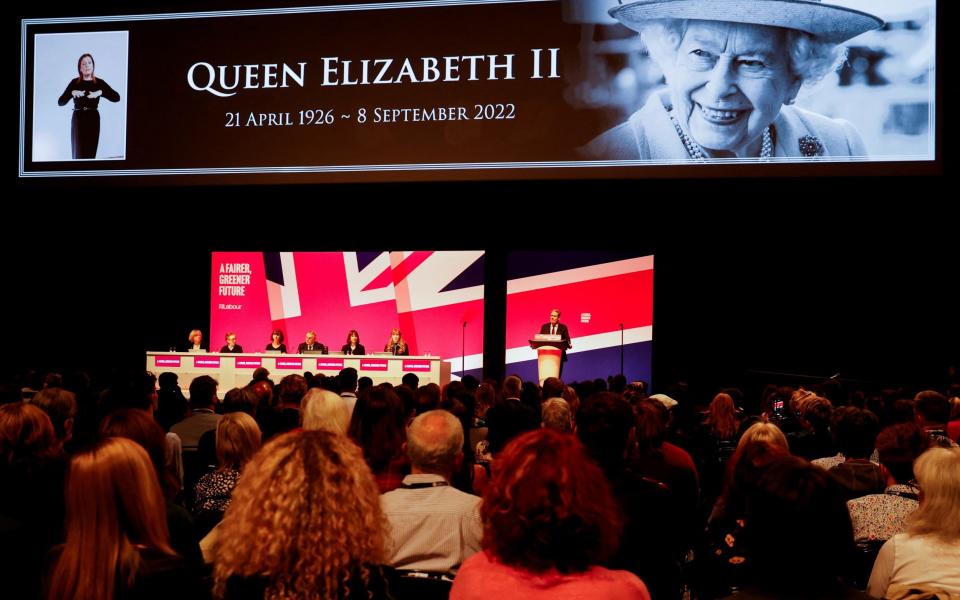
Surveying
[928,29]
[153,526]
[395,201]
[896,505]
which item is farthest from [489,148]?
[153,526]

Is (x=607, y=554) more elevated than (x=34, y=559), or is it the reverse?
(x=607, y=554)

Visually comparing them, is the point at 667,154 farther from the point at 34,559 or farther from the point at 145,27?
the point at 34,559

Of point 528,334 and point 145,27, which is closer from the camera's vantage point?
point 145,27

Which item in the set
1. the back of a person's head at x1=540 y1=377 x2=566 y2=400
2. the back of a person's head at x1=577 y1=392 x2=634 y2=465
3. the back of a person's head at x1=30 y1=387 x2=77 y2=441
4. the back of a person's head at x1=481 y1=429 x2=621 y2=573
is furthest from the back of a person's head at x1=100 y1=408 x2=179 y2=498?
the back of a person's head at x1=540 y1=377 x2=566 y2=400

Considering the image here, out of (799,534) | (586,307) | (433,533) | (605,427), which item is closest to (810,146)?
(586,307)

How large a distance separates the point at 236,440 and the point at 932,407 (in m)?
3.99

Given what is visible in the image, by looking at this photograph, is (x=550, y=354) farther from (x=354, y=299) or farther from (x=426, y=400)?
(x=426, y=400)

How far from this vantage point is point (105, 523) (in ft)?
6.36

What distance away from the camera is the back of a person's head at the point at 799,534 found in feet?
5.66

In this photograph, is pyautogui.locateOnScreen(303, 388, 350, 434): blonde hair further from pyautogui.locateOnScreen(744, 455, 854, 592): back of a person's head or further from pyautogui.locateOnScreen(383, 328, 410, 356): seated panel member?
pyautogui.locateOnScreen(383, 328, 410, 356): seated panel member

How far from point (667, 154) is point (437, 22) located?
2.95m

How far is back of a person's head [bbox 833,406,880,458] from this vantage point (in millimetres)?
3740

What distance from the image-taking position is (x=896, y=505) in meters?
3.01

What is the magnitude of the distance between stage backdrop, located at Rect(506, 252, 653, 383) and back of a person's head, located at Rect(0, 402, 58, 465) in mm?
10789
